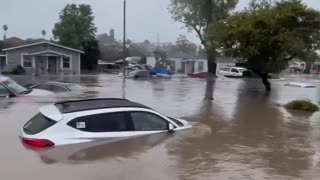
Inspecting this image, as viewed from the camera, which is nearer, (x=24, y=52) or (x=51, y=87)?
(x=51, y=87)

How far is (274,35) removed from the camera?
29594 mm

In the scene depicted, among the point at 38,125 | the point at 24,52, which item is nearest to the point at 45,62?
the point at 24,52

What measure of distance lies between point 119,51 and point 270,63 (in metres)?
68.3

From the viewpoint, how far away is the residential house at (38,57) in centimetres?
6047

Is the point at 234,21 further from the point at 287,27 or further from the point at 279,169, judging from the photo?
the point at 279,169

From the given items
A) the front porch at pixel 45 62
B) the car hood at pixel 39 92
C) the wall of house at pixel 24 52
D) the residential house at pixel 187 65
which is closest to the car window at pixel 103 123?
the car hood at pixel 39 92

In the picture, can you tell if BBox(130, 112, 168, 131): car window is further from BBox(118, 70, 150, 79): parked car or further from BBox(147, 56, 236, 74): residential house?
BBox(147, 56, 236, 74): residential house

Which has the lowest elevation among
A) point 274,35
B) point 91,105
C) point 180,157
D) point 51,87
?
point 180,157

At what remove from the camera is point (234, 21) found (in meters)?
31.1

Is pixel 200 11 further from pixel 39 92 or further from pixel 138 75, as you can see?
pixel 39 92

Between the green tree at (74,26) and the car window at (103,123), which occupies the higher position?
the green tree at (74,26)

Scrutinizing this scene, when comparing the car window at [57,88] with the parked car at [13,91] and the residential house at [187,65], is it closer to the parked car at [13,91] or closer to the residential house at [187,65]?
the parked car at [13,91]

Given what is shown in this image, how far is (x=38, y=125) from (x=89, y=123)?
1061 mm

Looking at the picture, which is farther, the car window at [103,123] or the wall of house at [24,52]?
the wall of house at [24,52]
